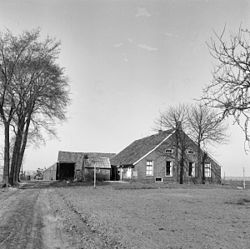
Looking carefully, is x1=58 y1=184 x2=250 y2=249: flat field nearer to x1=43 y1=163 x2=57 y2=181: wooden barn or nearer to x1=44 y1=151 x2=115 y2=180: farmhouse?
x1=44 y1=151 x2=115 y2=180: farmhouse

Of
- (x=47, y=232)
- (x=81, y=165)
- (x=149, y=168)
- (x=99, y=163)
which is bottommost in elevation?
(x=47, y=232)

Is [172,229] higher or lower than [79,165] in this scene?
lower

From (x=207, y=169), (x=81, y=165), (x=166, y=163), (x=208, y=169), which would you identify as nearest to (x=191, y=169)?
(x=207, y=169)

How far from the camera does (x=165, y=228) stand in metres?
9.76

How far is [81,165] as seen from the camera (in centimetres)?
5894

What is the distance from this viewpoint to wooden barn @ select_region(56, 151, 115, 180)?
53.6 m

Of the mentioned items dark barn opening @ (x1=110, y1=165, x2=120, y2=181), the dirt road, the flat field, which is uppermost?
dark barn opening @ (x1=110, y1=165, x2=120, y2=181)

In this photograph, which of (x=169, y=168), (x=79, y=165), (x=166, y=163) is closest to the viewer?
(x=166, y=163)

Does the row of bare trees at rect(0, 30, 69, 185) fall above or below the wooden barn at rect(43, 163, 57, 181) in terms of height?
above

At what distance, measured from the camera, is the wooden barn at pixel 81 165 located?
53.6m

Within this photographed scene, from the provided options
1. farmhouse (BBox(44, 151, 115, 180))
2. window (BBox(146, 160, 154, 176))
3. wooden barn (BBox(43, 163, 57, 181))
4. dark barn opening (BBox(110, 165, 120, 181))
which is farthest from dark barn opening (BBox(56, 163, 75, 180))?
window (BBox(146, 160, 154, 176))

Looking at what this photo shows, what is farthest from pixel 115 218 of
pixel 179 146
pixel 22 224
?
pixel 179 146

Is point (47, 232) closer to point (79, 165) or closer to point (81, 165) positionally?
point (81, 165)

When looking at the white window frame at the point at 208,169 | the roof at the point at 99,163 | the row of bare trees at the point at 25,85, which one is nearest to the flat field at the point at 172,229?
the row of bare trees at the point at 25,85
